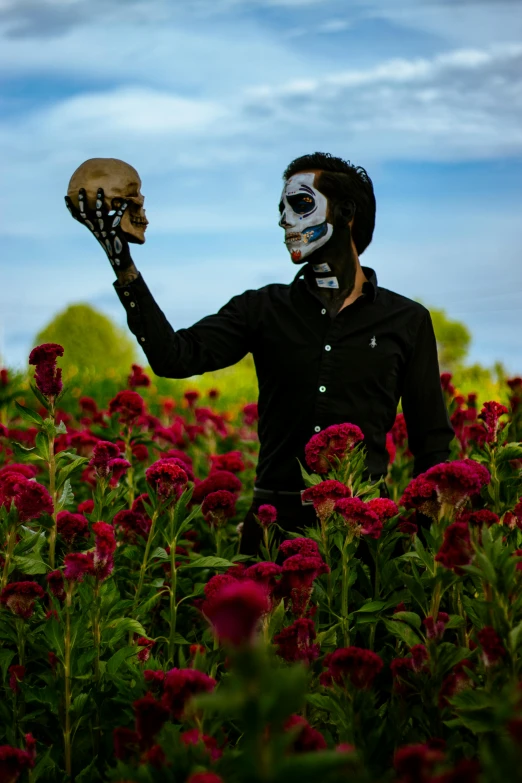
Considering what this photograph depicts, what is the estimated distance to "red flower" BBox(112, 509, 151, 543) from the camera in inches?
132

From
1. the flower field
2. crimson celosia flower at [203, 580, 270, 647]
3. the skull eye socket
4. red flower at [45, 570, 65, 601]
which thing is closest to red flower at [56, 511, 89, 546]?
the flower field

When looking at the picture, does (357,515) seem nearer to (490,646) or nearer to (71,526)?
(490,646)

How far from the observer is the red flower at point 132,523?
132 inches

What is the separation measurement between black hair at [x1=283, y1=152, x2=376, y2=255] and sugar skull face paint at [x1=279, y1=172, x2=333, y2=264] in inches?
2.3

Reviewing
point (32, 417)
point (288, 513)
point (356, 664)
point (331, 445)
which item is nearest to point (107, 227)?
point (32, 417)

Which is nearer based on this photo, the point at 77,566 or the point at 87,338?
the point at 77,566

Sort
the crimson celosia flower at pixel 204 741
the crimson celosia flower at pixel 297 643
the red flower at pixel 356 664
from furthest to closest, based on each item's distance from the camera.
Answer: the crimson celosia flower at pixel 297 643 < the red flower at pixel 356 664 < the crimson celosia flower at pixel 204 741

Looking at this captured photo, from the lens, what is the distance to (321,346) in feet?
12.6

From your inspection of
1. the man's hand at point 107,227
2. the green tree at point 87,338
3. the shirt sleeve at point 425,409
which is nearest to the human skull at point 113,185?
the man's hand at point 107,227

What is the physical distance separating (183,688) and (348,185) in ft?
8.60

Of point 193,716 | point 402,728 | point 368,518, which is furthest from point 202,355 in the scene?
point 193,716

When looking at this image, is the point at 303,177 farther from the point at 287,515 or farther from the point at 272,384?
the point at 287,515

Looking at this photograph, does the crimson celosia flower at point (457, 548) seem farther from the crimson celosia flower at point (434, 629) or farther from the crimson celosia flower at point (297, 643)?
the crimson celosia flower at point (297, 643)

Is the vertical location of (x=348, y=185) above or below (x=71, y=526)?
above
